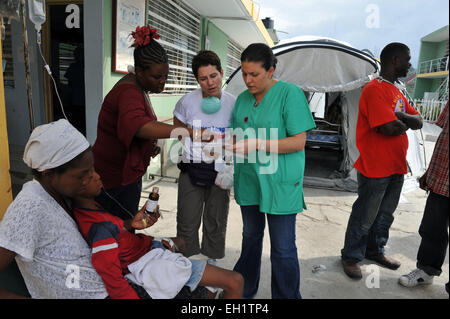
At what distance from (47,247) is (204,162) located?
48.6 inches

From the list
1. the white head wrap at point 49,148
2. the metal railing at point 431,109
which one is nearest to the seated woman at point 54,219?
the white head wrap at point 49,148

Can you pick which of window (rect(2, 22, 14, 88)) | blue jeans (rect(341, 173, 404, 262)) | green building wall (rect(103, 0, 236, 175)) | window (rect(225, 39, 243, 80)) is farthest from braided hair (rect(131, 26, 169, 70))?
window (rect(225, 39, 243, 80))

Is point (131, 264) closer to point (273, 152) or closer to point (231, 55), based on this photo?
point (273, 152)

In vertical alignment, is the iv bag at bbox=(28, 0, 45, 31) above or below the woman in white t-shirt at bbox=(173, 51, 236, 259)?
above

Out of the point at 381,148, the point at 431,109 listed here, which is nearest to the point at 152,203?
the point at 381,148

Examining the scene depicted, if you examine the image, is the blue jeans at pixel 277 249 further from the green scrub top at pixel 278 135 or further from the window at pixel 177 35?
the window at pixel 177 35

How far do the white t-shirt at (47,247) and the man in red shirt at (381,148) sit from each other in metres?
2.15

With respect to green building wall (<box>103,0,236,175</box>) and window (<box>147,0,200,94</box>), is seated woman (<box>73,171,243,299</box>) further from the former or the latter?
window (<box>147,0,200,94</box>)

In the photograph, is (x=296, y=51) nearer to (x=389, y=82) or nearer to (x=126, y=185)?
(x=389, y=82)

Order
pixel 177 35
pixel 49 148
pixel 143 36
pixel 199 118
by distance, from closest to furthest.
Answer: pixel 49 148, pixel 143 36, pixel 199 118, pixel 177 35

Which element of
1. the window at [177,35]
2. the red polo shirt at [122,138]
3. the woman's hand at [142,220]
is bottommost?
the woman's hand at [142,220]

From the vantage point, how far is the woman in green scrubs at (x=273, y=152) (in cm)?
182

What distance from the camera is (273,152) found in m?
1.85

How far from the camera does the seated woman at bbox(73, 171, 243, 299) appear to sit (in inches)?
53.5
